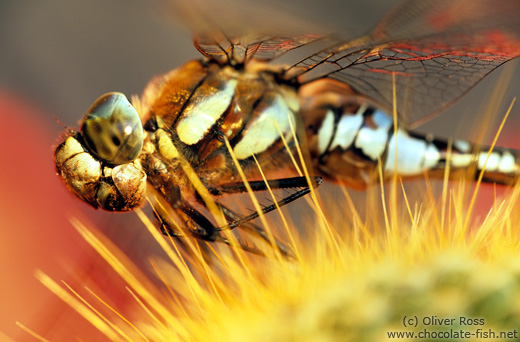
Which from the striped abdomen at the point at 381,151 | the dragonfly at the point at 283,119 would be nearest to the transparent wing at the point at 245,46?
the dragonfly at the point at 283,119

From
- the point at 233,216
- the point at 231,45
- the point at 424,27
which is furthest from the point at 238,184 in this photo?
the point at 424,27

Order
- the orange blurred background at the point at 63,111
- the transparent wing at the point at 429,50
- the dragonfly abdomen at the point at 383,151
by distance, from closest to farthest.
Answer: the transparent wing at the point at 429,50 → the dragonfly abdomen at the point at 383,151 → the orange blurred background at the point at 63,111

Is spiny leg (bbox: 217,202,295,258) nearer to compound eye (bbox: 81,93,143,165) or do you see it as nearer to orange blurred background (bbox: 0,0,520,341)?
compound eye (bbox: 81,93,143,165)

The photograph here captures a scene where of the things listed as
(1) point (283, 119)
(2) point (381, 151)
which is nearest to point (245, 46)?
(1) point (283, 119)

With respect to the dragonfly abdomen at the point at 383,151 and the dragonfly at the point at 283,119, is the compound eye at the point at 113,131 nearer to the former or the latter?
the dragonfly at the point at 283,119

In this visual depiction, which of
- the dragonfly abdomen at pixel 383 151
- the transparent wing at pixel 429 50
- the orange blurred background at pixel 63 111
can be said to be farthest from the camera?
the orange blurred background at pixel 63 111

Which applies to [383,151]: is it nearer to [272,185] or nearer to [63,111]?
[272,185]

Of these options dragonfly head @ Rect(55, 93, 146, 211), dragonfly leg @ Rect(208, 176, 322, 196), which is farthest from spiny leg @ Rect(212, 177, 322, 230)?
dragonfly head @ Rect(55, 93, 146, 211)
